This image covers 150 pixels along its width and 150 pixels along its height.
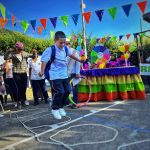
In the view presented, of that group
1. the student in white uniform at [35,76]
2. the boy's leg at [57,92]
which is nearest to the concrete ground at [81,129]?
the boy's leg at [57,92]

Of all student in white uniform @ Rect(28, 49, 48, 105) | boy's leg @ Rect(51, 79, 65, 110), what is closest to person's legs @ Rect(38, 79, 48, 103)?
student in white uniform @ Rect(28, 49, 48, 105)

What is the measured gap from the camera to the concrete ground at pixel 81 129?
4.95 m

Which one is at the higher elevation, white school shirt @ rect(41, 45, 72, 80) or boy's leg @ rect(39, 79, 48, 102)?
white school shirt @ rect(41, 45, 72, 80)

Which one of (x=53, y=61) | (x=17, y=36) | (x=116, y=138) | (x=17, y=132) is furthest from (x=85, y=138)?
(x=17, y=36)

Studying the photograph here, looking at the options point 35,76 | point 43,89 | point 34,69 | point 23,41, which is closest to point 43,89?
point 43,89

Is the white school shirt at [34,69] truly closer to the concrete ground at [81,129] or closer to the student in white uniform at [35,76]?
the student in white uniform at [35,76]

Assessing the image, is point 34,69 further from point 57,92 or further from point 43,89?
point 57,92

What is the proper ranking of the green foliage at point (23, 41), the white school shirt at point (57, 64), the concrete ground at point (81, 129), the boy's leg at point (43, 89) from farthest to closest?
the green foliage at point (23, 41) < the boy's leg at point (43, 89) < the white school shirt at point (57, 64) < the concrete ground at point (81, 129)

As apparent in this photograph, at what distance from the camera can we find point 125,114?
7.29 meters

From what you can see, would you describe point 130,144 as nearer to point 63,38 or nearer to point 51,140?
point 51,140

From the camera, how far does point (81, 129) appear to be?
19.5 feet

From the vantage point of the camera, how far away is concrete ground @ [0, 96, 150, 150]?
495 centimetres

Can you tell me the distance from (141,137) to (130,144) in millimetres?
444

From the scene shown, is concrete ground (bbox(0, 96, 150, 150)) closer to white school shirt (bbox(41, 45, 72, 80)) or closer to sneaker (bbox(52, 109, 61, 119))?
sneaker (bbox(52, 109, 61, 119))
